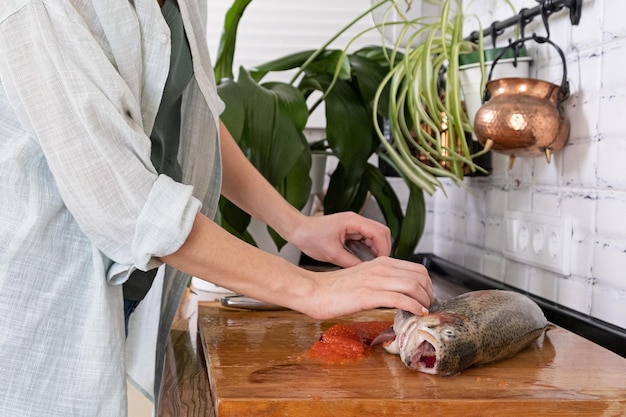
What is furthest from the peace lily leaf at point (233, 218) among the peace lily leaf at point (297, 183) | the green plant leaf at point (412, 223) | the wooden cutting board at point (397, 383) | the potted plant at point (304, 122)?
the wooden cutting board at point (397, 383)

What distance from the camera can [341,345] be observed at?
1089mm

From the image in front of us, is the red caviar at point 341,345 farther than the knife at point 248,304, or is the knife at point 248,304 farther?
the knife at point 248,304

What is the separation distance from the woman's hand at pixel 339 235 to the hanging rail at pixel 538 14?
1.65 feet

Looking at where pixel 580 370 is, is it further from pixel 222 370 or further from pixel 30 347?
pixel 30 347

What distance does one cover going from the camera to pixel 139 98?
97 cm

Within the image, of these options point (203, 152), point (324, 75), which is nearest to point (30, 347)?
point (203, 152)

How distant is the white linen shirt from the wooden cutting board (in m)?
0.17

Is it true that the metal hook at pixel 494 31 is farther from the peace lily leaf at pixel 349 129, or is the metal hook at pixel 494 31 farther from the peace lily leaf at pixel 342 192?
the peace lily leaf at pixel 342 192

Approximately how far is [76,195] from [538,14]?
995 millimetres

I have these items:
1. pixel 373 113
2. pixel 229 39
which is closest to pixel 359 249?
pixel 373 113

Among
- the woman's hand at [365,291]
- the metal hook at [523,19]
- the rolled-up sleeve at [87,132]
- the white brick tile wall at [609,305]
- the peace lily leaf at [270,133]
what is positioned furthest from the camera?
the peace lily leaf at [270,133]

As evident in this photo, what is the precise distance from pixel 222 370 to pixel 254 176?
45 centimetres

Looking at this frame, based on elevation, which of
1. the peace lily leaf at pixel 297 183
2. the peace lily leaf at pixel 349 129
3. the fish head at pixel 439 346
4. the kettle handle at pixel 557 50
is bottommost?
the fish head at pixel 439 346

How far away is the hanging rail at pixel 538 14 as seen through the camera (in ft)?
4.55
